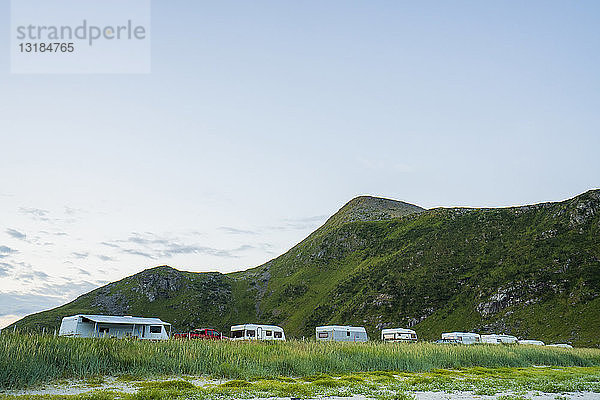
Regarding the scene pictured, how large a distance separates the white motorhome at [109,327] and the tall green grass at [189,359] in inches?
949

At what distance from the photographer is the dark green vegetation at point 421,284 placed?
91750 mm

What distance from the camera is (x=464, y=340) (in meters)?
66.3

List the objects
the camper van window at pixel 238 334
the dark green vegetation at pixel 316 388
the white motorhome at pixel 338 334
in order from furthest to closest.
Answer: the white motorhome at pixel 338 334 < the camper van window at pixel 238 334 < the dark green vegetation at pixel 316 388

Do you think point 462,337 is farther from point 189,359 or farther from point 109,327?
point 189,359

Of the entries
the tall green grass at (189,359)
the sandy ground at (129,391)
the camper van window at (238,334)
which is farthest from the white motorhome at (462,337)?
the sandy ground at (129,391)

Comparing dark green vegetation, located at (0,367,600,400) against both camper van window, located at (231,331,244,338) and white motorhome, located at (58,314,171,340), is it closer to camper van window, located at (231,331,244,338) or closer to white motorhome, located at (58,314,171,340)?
white motorhome, located at (58,314,171,340)

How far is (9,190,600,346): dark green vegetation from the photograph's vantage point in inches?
3612

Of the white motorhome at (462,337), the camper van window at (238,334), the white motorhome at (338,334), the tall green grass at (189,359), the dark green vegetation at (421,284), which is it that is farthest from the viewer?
the dark green vegetation at (421,284)

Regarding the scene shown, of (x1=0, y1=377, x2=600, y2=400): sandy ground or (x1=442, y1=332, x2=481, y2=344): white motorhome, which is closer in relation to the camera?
(x1=0, y1=377, x2=600, y2=400): sandy ground

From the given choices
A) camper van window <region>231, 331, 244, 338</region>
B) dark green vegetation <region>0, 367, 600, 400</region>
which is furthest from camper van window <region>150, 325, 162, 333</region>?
dark green vegetation <region>0, 367, 600, 400</region>

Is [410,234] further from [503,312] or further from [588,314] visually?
[588,314]

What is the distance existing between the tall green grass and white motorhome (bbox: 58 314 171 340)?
79.1 ft

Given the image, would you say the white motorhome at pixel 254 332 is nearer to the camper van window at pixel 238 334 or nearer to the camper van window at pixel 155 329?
the camper van window at pixel 238 334

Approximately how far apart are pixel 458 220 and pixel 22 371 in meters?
130
